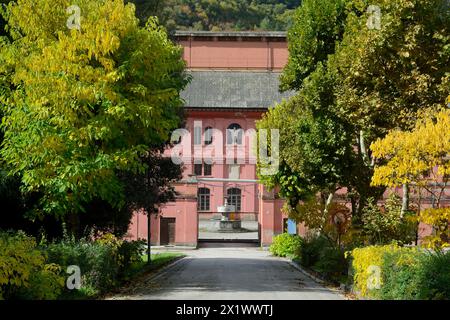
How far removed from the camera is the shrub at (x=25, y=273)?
11.5 metres

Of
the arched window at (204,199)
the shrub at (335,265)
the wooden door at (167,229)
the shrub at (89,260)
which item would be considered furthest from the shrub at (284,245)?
the shrub at (89,260)

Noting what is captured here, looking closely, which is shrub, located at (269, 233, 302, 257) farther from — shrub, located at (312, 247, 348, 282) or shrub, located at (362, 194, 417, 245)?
shrub, located at (362, 194, 417, 245)

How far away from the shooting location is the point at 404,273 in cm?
1421

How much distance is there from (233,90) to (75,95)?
51152 mm

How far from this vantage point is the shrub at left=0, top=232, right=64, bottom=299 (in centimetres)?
1155

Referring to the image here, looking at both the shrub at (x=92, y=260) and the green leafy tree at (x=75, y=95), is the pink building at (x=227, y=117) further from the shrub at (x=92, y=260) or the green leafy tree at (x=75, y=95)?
the green leafy tree at (x=75, y=95)

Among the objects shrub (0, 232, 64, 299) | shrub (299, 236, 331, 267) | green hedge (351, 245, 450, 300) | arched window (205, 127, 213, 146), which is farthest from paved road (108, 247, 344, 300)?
arched window (205, 127, 213, 146)

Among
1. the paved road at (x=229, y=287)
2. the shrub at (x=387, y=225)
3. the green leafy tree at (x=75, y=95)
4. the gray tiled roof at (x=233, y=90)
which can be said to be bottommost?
the paved road at (x=229, y=287)

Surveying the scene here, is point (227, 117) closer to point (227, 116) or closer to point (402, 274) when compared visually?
point (227, 116)

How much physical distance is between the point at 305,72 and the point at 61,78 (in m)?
10.7

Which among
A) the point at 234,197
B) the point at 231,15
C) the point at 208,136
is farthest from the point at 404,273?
the point at 231,15

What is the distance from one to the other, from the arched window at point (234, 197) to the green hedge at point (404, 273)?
50.8m

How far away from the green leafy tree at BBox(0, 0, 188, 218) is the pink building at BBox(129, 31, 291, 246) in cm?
3784
